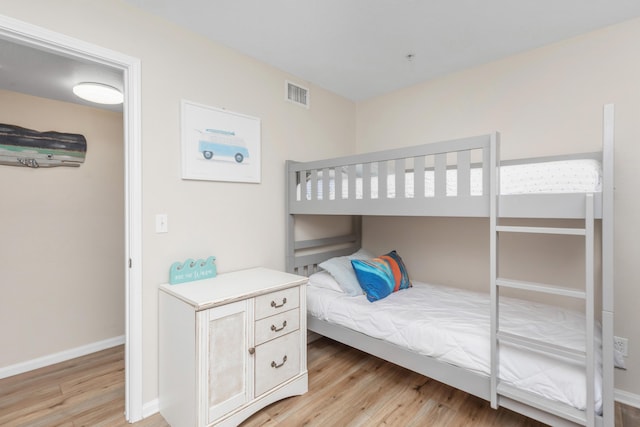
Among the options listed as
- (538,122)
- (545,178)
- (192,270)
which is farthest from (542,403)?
(192,270)

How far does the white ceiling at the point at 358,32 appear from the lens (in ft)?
5.99

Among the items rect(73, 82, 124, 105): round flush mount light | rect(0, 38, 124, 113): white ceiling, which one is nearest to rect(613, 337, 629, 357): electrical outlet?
rect(0, 38, 124, 113): white ceiling

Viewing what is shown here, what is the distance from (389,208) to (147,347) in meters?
1.79

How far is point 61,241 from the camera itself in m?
2.60

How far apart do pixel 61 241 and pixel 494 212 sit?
3.33 metres

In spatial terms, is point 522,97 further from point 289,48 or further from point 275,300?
point 275,300

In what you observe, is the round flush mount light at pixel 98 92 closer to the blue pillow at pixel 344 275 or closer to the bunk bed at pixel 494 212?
the bunk bed at pixel 494 212

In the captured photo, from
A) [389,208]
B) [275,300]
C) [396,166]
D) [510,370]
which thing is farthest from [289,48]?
[510,370]

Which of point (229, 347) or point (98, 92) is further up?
point (98, 92)

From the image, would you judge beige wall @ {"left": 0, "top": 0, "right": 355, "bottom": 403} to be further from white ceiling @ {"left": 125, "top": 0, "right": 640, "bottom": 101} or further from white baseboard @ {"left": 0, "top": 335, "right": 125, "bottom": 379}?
white baseboard @ {"left": 0, "top": 335, "right": 125, "bottom": 379}

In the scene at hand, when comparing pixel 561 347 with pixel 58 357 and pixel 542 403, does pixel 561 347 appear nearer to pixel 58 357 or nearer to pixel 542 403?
pixel 542 403

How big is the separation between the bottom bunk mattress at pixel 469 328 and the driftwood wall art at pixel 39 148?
2.40 m

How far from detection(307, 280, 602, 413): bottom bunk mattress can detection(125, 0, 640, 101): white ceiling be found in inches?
75.4

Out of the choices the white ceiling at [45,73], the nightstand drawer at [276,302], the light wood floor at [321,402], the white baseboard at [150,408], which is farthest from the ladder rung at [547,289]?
the white ceiling at [45,73]
